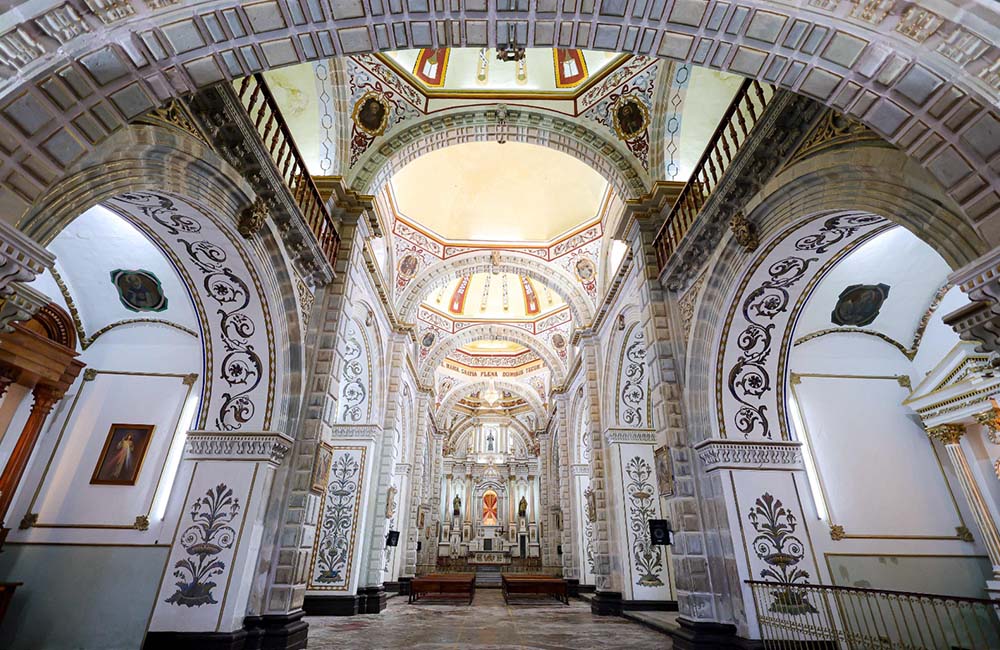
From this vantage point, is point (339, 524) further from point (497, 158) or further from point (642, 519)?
point (497, 158)

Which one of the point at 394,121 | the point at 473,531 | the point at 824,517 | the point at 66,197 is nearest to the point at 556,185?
the point at 394,121

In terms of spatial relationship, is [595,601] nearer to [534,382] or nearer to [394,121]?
[394,121]

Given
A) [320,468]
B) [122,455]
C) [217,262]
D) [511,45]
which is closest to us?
[511,45]

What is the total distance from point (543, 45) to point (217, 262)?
4.39 metres

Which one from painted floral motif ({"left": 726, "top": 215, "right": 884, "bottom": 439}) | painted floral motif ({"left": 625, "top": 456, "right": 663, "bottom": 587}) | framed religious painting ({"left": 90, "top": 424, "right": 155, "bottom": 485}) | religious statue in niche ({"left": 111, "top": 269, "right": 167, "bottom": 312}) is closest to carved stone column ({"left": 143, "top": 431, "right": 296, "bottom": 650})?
framed religious painting ({"left": 90, "top": 424, "right": 155, "bottom": 485})

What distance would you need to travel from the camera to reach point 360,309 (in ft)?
33.2

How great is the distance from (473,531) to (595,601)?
20.5 meters

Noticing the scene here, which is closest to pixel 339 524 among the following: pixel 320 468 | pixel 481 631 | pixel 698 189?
pixel 481 631

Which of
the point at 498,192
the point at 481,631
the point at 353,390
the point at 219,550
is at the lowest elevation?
the point at 481,631

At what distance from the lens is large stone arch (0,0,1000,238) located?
2.50m

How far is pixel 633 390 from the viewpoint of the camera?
11281 mm

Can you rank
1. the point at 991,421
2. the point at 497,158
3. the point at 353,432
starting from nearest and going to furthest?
the point at 991,421
the point at 353,432
the point at 497,158

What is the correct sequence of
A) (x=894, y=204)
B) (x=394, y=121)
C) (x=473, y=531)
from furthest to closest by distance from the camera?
(x=473, y=531)
(x=394, y=121)
(x=894, y=204)

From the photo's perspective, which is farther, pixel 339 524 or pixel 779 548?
pixel 339 524
